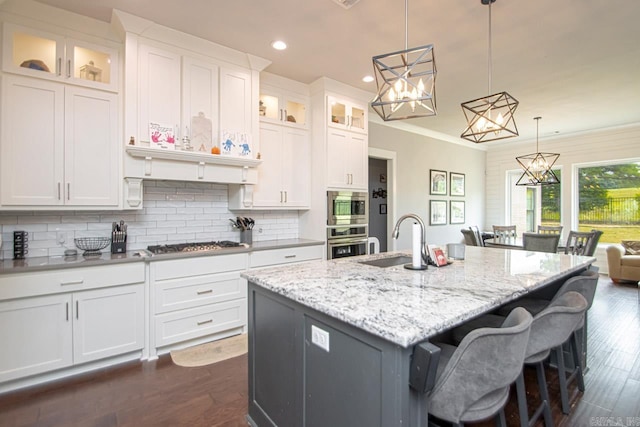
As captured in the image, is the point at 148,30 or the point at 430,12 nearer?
the point at 430,12

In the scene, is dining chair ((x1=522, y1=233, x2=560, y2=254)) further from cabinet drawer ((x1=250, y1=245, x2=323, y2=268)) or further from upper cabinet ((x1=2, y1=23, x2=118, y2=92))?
upper cabinet ((x1=2, y1=23, x2=118, y2=92))

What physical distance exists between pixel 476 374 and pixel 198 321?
102 inches

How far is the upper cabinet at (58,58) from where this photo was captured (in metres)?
2.44

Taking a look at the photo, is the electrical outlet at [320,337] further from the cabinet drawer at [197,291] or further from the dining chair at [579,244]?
the dining chair at [579,244]

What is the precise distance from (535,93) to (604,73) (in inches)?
29.1

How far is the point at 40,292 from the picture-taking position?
90.9 inches

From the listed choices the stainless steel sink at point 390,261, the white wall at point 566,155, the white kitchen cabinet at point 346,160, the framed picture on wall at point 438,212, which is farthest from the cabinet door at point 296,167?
the white wall at point 566,155

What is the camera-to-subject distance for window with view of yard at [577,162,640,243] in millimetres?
5969

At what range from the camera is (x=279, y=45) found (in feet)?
10.4

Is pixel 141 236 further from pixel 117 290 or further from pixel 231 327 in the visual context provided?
pixel 231 327

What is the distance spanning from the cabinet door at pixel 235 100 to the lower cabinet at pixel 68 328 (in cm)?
182

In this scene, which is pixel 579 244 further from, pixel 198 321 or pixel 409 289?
pixel 198 321

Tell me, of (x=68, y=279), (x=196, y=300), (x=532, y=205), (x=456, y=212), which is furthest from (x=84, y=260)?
(x=532, y=205)

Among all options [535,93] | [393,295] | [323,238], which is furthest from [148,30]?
[535,93]
